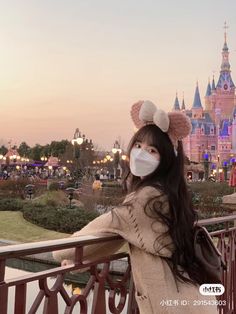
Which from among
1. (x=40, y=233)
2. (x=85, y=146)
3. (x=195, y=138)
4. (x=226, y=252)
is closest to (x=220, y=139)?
(x=195, y=138)

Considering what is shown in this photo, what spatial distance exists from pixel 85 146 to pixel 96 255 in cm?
5736

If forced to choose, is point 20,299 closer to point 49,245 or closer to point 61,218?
point 49,245

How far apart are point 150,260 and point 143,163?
517 mm

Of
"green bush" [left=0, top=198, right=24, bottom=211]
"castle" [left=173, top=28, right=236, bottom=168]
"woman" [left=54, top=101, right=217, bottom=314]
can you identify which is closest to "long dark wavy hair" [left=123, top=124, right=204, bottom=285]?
"woman" [left=54, top=101, right=217, bottom=314]

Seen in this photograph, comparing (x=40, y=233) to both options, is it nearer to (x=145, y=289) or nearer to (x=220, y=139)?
(x=145, y=289)

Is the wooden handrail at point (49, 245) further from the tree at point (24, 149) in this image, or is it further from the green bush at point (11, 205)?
the tree at point (24, 149)

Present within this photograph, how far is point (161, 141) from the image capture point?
2.49m

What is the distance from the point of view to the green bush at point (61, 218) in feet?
52.0

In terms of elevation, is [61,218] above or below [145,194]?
below

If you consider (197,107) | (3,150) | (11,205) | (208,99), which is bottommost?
(11,205)

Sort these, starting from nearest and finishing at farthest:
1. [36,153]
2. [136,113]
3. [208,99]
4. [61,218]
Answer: [136,113]
[61,218]
[36,153]
[208,99]

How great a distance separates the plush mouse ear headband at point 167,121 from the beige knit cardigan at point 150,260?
383mm

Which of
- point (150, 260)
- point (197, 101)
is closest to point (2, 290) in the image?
point (150, 260)

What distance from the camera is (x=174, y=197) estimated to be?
2.29 meters
